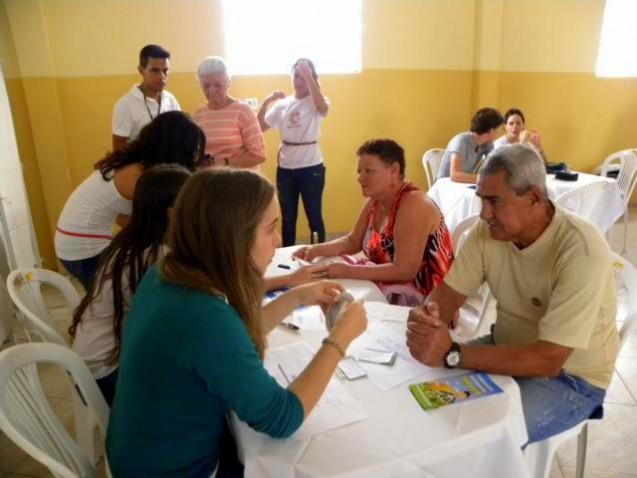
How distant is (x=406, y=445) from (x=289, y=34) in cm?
390

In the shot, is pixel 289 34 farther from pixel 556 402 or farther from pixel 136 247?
pixel 556 402

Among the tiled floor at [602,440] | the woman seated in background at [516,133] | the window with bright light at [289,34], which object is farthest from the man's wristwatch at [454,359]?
the window with bright light at [289,34]

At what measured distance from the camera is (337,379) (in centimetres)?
115

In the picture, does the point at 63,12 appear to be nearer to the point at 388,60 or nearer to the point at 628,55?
the point at 388,60

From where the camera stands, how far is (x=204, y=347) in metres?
0.89

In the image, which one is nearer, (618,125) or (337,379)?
(337,379)

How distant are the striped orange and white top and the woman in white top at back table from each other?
24.5 inches

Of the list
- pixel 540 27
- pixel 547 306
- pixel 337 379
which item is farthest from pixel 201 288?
pixel 540 27

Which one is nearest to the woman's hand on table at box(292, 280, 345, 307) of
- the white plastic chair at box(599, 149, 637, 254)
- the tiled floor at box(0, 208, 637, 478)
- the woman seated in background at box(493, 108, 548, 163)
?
the tiled floor at box(0, 208, 637, 478)

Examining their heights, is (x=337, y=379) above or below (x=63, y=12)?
below

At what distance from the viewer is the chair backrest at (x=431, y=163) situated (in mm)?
4539

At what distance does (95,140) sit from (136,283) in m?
2.87

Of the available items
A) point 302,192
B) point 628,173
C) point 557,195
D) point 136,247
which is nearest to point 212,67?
point 302,192

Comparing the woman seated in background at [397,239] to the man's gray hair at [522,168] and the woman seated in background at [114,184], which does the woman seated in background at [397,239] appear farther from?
the woman seated in background at [114,184]
